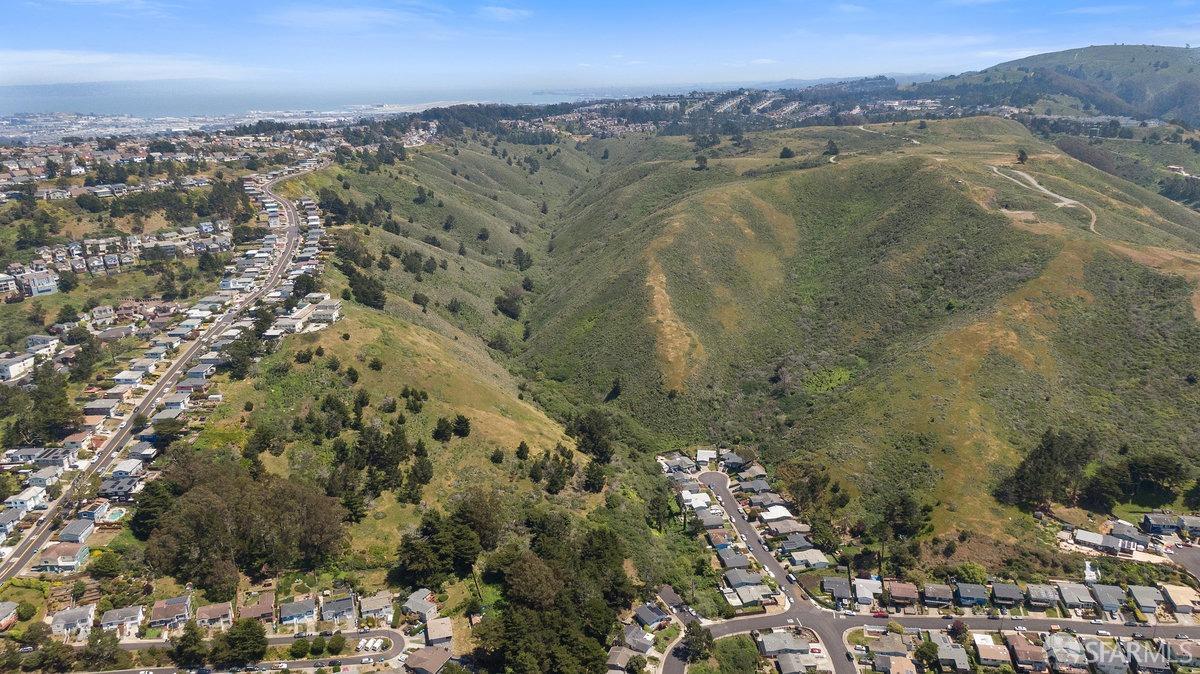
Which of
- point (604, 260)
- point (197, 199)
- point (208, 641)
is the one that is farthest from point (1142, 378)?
point (197, 199)

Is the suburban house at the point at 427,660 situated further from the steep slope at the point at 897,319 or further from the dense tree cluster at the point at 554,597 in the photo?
the steep slope at the point at 897,319

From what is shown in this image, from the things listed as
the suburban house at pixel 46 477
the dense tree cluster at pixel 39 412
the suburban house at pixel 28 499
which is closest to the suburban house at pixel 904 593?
the suburban house at pixel 28 499

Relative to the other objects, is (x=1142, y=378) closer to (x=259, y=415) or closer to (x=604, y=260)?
(x=604, y=260)

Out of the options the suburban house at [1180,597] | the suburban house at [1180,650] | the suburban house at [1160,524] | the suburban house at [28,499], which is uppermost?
the suburban house at [28,499]

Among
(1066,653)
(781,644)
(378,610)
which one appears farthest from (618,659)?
(1066,653)

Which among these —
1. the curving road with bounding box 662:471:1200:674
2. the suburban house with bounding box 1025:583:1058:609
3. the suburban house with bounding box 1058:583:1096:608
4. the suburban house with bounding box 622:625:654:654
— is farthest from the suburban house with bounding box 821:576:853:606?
the suburban house with bounding box 622:625:654:654

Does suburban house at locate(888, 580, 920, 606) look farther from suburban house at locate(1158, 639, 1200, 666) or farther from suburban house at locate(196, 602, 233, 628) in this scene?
suburban house at locate(196, 602, 233, 628)
